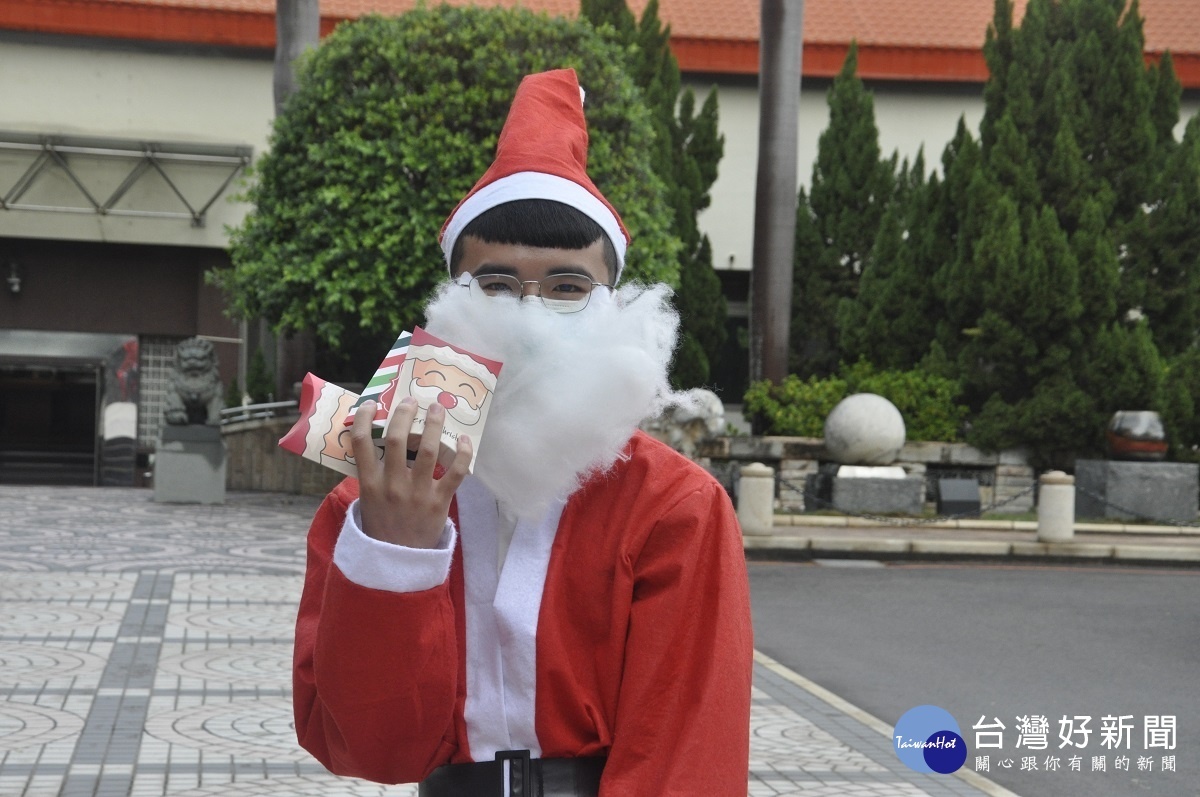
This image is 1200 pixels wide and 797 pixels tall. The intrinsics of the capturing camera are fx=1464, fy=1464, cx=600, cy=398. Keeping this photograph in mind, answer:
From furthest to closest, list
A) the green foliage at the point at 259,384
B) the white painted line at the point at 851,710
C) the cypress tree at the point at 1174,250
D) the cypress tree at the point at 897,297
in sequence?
1. the green foliage at the point at 259,384
2. the cypress tree at the point at 897,297
3. the cypress tree at the point at 1174,250
4. the white painted line at the point at 851,710

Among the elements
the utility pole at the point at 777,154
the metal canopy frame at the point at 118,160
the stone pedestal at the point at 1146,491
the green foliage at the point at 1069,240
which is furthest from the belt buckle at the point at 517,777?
the metal canopy frame at the point at 118,160

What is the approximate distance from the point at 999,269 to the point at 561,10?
1072 cm

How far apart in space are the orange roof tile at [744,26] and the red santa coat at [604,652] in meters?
22.5

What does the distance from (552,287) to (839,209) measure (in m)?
21.3

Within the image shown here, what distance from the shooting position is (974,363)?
64.4 ft

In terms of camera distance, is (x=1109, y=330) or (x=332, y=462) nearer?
(x=332, y=462)

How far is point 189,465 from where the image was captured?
1836 cm

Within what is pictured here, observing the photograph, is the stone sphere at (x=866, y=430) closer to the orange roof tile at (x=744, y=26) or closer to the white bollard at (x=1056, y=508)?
the white bollard at (x=1056, y=508)

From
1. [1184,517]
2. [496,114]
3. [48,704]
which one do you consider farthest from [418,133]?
[48,704]

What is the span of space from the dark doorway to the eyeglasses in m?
26.3

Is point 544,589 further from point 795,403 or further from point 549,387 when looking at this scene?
point 795,403

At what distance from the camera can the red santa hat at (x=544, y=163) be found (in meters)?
2.22

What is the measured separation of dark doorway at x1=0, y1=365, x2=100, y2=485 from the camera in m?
27.2

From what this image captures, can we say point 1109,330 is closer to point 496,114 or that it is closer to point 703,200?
point 703,200
